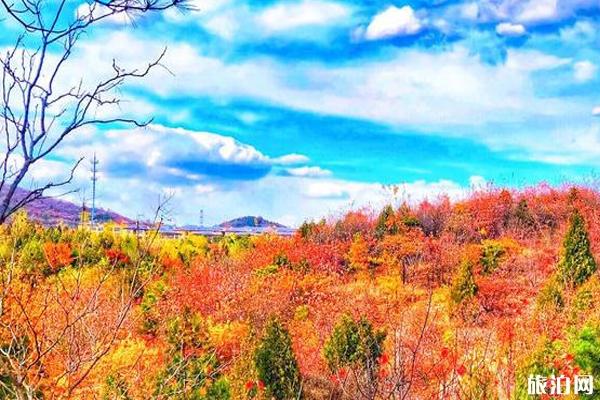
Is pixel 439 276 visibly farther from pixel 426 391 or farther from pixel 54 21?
pixel 54 21

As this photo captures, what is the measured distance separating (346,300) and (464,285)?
2967 millimetres

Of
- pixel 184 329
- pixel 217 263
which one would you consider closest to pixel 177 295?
pixel 217 263

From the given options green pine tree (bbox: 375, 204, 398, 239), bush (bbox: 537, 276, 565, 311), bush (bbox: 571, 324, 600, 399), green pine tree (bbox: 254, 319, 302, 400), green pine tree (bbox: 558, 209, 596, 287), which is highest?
green pine tree (bbox: 375, 204, 398, 239)

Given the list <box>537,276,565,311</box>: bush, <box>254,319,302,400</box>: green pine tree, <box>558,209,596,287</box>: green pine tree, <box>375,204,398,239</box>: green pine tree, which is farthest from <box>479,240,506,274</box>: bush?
<box>254,319,302,400</box>: green pine tree

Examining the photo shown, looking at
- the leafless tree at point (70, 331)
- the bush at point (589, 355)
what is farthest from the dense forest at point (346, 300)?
the leafless tree at point (70, 331)

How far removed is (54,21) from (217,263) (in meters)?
16.9

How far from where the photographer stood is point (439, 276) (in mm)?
19891

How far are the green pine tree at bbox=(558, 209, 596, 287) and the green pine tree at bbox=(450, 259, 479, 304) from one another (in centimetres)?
195

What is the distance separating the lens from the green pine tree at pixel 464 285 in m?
15.8

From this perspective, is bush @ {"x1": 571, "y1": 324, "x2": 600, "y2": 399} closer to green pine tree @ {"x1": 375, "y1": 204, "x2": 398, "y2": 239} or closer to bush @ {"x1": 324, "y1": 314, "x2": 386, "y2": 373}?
bush @ {"x1": 324, "y1": 314, "x2": 386, "y2": 373}

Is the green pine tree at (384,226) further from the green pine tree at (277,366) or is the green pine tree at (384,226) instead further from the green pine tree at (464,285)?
the green pine tree at (277,366)

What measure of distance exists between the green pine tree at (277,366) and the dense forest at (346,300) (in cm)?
2

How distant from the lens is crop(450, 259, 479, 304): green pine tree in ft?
51.7

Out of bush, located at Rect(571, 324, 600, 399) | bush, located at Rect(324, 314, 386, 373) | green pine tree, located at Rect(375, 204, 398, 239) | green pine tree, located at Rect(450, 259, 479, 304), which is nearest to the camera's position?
bush, located at Rect(571, 324, 600, 399)
